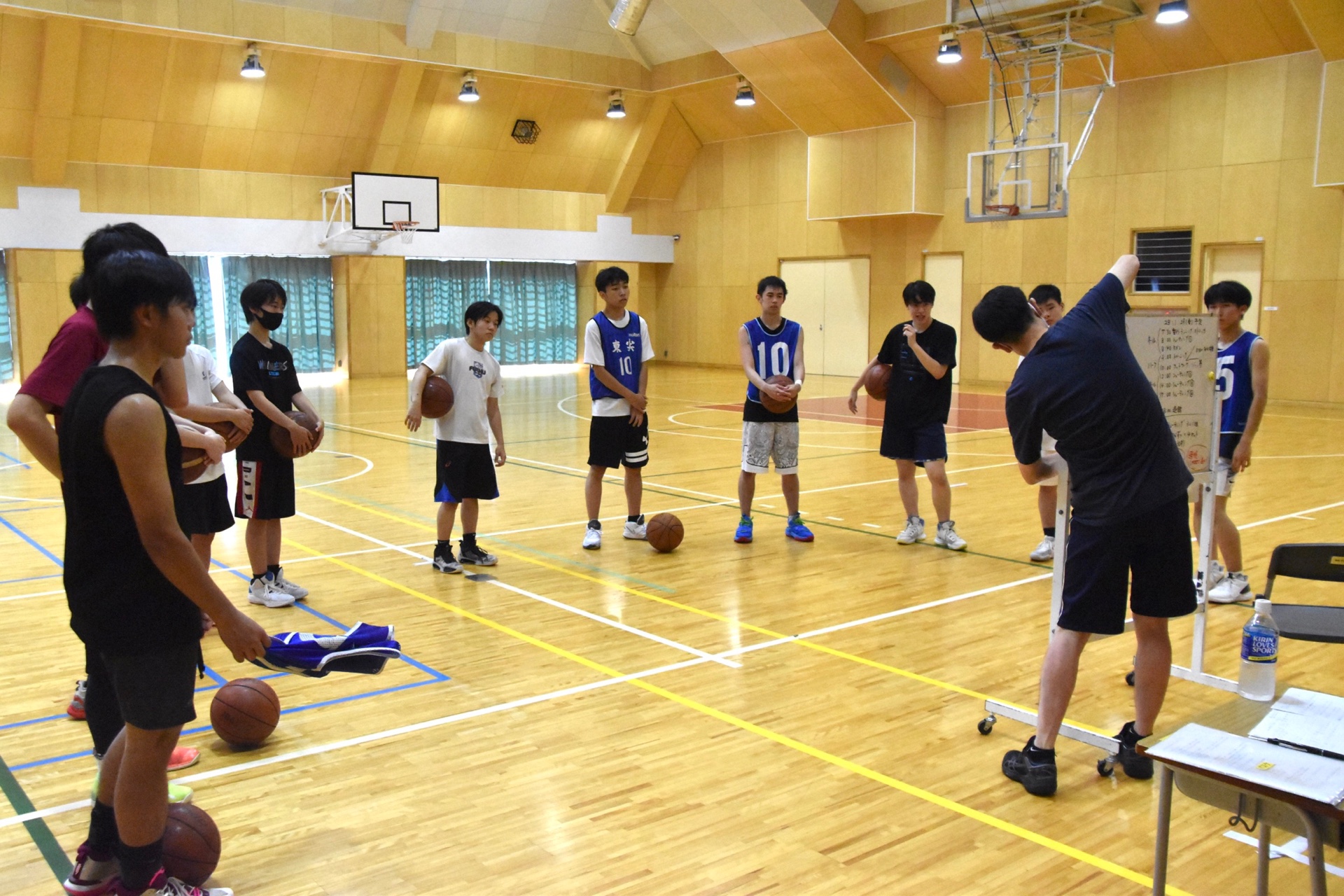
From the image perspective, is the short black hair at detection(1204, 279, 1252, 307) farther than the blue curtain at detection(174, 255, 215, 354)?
No

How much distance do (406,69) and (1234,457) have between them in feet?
60.1

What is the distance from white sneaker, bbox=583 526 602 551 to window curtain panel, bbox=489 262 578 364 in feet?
64.0

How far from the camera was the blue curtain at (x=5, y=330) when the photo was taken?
2012 cm

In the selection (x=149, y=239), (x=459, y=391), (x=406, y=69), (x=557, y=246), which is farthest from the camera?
(x=557, y=246)

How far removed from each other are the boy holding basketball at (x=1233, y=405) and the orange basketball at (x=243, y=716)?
4549mm

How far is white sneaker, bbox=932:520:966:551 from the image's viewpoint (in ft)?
24.1

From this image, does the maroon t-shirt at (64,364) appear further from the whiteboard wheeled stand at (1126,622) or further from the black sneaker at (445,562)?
the black sneaker at (445,562)

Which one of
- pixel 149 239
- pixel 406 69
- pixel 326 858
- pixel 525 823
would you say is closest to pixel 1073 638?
pixel 525 823

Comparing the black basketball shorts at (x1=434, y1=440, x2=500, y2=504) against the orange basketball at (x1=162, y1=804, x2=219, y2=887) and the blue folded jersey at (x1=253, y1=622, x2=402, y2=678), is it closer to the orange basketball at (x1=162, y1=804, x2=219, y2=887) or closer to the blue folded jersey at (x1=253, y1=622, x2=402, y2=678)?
the blue folded jersey at (x1=253, y1=622, x2=402, y2=678)

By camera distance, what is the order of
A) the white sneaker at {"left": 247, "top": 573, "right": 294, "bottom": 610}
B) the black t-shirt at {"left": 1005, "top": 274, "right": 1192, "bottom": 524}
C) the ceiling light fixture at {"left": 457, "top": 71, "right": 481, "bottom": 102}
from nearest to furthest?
the black t-shirt at {"left": 1005, "top": 274, "right": 1192, "bottom": 524} < the white sneaker at {"left": 247, "top": 573, "right": 294, "bottom": 610} < the ceiling light fixture at {"left": 457, "top": 71, "right": 481, "bottom": 102}

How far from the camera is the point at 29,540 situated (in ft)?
24.9

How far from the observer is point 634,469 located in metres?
7.57

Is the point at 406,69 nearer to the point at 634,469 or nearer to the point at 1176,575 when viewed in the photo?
the point at 634,469

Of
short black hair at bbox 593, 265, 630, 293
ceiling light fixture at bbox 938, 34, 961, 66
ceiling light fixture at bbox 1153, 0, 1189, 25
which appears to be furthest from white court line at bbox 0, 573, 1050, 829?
ceiling light fixture at bbox 938, 34, 961, 66
